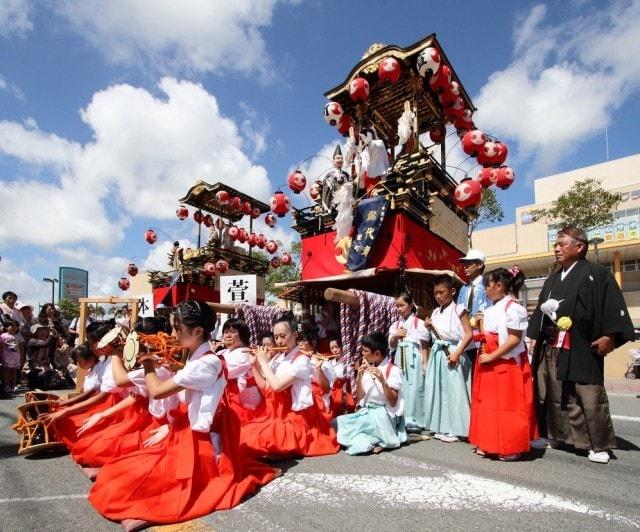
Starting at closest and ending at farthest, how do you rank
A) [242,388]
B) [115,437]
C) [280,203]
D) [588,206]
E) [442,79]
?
[115,437]
[242,388]
[442,79]
[280,203]
[588,206]

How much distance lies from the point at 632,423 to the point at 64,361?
10.5 m

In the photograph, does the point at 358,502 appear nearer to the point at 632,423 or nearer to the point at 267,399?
the point at 267,399

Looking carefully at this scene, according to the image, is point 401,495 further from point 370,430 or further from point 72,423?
point 72,423

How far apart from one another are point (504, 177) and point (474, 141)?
0.96 metres

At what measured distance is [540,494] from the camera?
2.83 metres

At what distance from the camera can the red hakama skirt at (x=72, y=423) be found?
3664mm

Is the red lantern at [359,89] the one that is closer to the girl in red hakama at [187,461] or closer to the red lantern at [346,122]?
the red lantern at [346,122]

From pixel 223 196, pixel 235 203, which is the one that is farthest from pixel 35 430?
pixel 235 203

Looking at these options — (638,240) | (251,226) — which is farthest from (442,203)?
(638,240)

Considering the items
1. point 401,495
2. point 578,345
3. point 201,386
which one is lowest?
point 401,495

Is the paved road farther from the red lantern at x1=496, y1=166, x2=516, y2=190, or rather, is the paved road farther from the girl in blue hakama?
the red lantern at x1=496, y1=166, x2=516, y2=190

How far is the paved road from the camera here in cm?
242

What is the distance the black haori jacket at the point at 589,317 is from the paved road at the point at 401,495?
2.56 ft

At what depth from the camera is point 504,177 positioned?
853 cm
